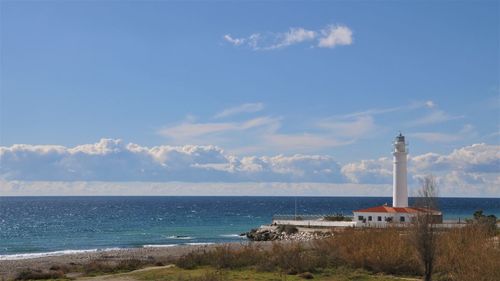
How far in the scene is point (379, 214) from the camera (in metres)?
54.9

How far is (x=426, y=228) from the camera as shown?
23625 millimetres

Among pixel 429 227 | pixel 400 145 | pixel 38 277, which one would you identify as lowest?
pixel 38 277

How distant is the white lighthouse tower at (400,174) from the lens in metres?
58.8

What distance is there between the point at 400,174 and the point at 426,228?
120ft

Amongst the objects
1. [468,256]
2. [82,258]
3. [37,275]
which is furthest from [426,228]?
[82,258]

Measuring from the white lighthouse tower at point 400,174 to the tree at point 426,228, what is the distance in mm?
35420

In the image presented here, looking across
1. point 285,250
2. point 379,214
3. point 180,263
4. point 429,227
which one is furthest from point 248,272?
point 379,214

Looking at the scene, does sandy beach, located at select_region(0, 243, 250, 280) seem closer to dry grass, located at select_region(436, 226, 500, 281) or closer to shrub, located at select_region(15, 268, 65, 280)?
shrub, located at select_region(15, 268, 65, 280)

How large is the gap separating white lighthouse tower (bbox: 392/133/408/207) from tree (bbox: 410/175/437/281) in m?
35.4

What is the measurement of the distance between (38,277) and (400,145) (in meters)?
38.6

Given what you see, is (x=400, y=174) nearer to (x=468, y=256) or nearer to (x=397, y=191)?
(x=397, y=191)

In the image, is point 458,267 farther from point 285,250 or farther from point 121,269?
point 121,269

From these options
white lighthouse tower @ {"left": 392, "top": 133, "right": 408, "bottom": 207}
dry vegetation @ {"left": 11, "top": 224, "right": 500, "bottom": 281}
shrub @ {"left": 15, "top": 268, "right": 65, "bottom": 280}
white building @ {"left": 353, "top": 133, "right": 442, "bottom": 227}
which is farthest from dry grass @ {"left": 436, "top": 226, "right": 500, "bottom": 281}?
white lighthouse tower @ {"left": 392, "top": 133, "right": 408, "bottom": 207}

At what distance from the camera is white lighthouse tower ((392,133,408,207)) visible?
2314 inches
